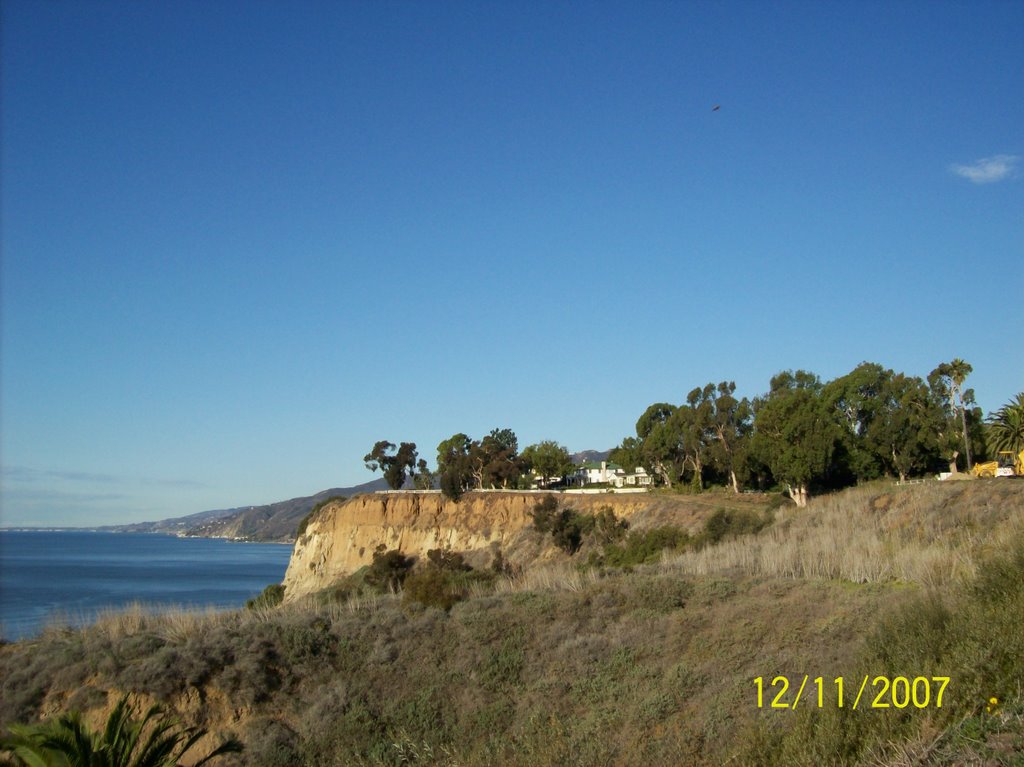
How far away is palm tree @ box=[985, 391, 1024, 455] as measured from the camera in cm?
4531

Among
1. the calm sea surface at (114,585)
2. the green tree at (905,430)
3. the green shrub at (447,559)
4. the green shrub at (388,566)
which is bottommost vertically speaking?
the calm sea surface at (114,585)

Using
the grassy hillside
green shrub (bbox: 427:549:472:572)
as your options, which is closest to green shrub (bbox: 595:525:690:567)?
green shrub (bbox: 427:549:472:572)

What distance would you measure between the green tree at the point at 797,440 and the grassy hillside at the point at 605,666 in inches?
906

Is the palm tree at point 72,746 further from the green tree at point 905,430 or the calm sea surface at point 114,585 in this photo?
the green tree at point 905,430

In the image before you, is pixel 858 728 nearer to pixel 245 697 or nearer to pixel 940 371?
pixel 245 697

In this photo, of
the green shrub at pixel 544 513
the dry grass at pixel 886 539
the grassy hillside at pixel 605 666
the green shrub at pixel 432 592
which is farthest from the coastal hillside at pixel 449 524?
the grassy hillside at pixel 605 666

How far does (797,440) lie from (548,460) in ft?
116

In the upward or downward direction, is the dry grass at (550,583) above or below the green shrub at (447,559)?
above

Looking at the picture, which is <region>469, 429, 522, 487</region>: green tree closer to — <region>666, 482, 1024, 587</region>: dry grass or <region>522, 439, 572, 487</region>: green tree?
<region>522, 439, 572, 487</region>: green tree

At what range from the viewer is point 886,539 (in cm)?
2489

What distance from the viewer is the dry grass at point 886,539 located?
60.3ft

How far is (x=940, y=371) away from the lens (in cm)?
5278

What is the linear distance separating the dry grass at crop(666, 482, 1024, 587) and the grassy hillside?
0.64 ft

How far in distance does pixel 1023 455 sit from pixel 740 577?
32.3m
